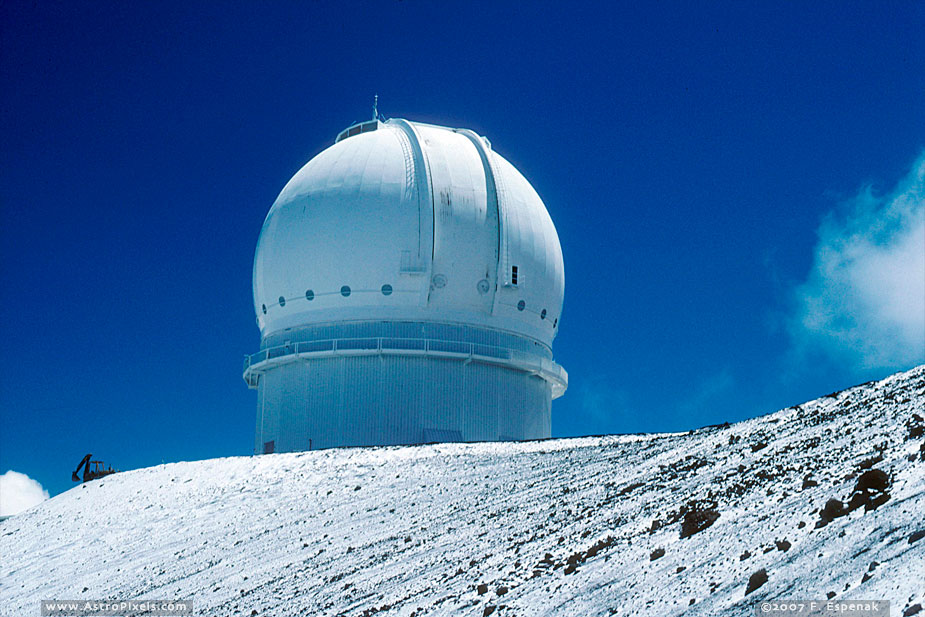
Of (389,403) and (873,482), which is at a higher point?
(389,403)

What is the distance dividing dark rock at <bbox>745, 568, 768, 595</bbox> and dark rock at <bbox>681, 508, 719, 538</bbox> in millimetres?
2099

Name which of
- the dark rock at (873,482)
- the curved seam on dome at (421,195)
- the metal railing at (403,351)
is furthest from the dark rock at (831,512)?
the curved seam on dome at (421,195)

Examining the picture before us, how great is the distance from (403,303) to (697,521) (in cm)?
2127

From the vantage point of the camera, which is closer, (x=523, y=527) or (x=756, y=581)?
(x=756, y=581)

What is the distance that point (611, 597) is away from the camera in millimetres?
8227

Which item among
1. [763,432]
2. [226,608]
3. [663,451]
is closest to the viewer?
[226,608]

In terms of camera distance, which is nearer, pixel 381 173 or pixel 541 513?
pixel 541 513

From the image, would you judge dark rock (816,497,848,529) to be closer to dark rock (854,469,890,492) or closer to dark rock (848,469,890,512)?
dark rock (848,469,890,512)

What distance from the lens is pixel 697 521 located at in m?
9.44

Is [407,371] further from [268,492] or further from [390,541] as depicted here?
[390,541]

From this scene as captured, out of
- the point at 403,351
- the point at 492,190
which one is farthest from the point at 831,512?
the point at 492,190

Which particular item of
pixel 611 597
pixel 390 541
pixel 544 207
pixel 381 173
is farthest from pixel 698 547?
pixel 544 207

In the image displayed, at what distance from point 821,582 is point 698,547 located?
2.09 metres

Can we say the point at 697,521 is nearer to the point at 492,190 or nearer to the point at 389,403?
the point at 389,403
